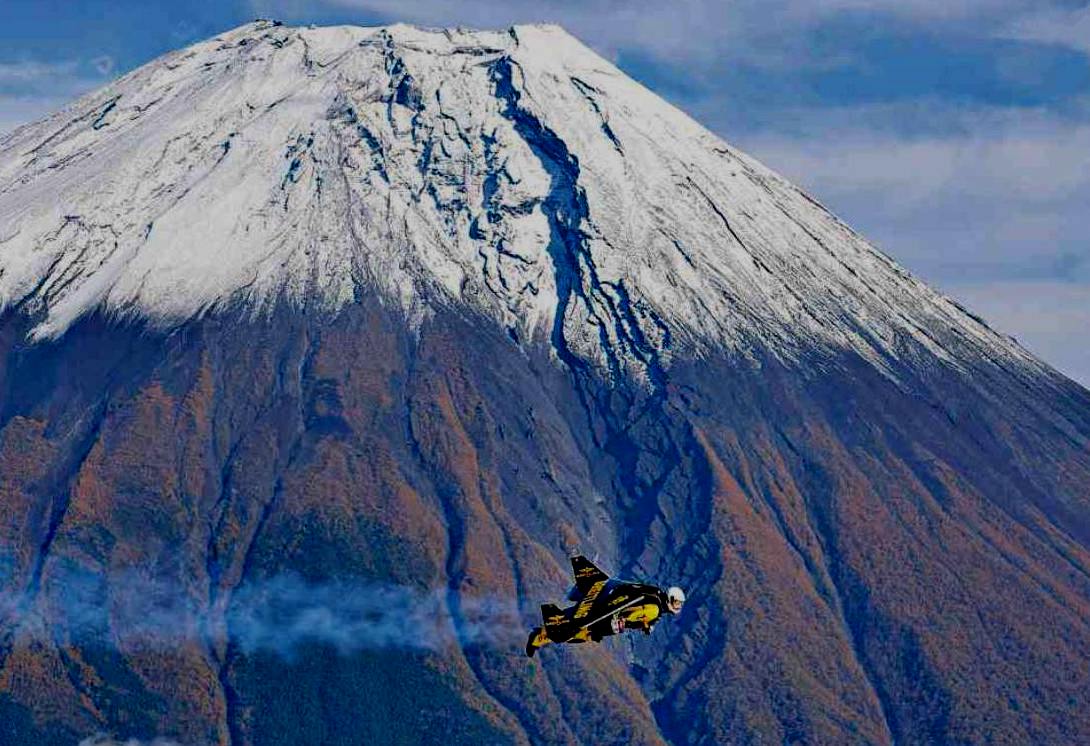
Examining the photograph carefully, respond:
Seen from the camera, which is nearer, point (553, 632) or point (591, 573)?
point (553, 632)
